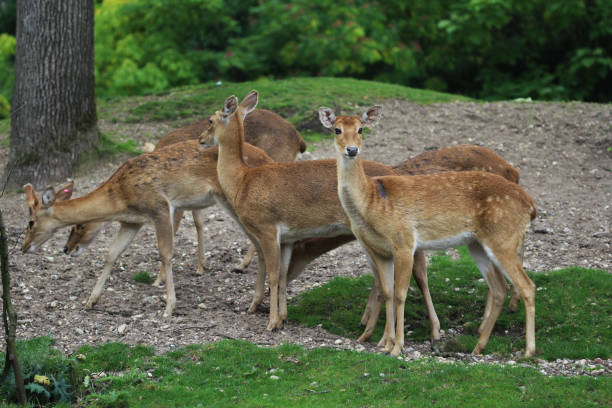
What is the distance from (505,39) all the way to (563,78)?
211cm

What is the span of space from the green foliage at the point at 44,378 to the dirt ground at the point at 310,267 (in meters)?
0.63

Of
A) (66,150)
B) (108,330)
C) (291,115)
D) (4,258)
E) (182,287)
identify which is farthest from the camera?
(291,115)

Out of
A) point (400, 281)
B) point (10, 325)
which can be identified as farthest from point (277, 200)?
point (10, 325)

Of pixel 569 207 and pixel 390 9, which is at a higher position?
pixel 390 9

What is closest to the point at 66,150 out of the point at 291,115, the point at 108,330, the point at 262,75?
the point at 291,115

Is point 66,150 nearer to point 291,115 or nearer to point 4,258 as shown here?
point 291,115

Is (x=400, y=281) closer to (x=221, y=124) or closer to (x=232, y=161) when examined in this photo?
(x=232, y=161)

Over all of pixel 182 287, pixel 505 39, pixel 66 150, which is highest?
pixel 505 39

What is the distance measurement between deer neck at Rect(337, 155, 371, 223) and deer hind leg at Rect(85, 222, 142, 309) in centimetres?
289

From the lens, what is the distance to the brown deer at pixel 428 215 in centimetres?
673

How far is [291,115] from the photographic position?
1440 cm

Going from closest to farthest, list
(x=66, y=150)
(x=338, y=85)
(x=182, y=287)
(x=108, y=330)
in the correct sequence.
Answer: (x=108, y=330) < (x=182, y=287) < (x=66, y=150) < (x=338, y=85)

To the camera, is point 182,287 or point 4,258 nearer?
point 4,258

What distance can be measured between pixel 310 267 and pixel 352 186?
306 centimetres
